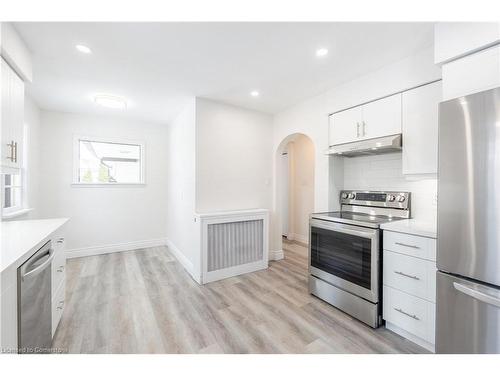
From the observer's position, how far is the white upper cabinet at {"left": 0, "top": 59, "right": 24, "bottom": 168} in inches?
65.9

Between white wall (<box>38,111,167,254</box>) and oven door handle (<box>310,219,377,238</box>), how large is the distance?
337 cm

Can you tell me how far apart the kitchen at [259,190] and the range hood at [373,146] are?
0.02m

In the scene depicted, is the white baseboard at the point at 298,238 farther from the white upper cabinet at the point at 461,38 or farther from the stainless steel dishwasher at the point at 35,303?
the stainless steel dishwasher at the point at 35,303

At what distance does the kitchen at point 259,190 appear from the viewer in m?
1.34

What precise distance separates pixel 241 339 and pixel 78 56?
2935mm

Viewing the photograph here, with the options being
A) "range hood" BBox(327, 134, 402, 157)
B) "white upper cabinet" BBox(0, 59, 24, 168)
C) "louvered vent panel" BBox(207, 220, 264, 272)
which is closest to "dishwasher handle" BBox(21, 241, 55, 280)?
"white upper cabinet" BBox(0, 59, 24, 168)

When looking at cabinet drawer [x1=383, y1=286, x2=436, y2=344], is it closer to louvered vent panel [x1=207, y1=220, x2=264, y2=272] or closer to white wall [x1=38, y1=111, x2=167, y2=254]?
louvered vent panel [x1=207, y1=220, x2=264, y2=272]

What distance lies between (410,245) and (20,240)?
2.83 metres

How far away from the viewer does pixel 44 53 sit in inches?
80.0

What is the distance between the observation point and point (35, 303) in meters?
1.33

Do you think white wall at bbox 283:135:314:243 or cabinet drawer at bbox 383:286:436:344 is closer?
cabinet drawer at bbox 383:286:436:344

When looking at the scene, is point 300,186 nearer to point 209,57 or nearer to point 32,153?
point 209,57
